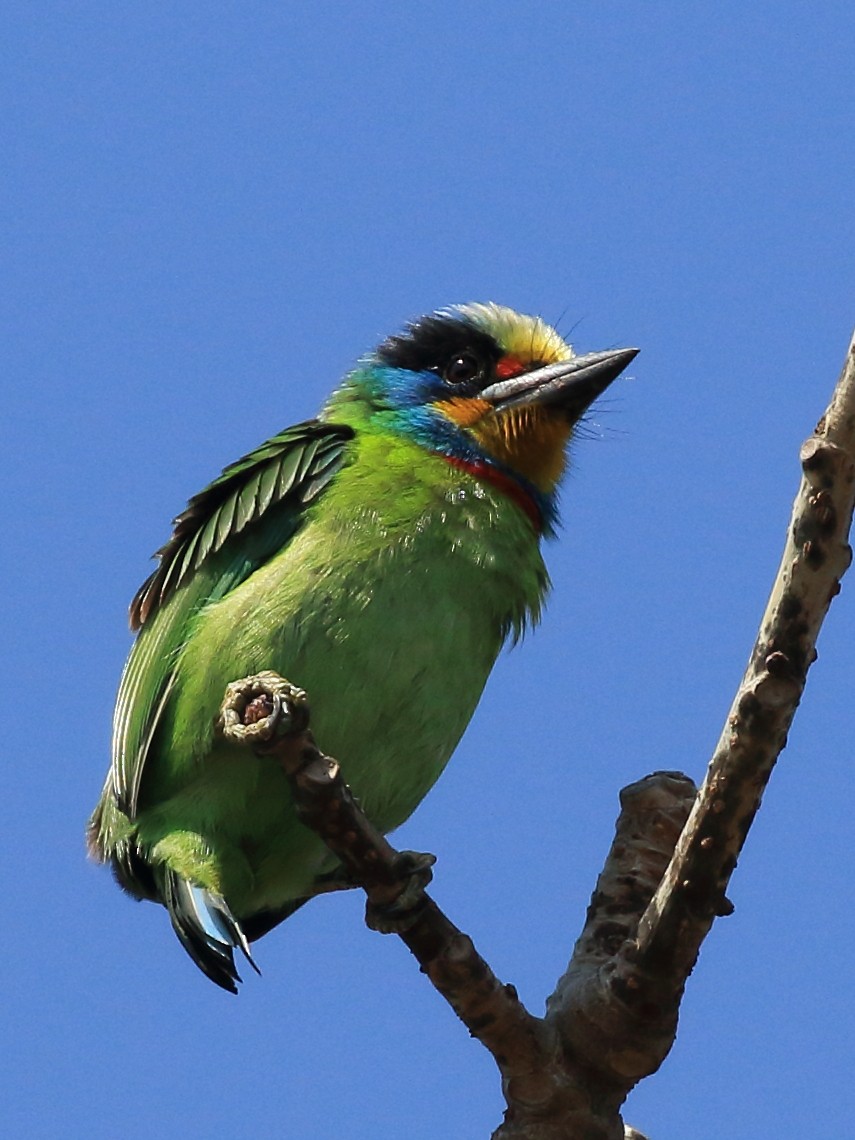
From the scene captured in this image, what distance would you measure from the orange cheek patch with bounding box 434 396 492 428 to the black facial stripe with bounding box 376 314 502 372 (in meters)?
0.26

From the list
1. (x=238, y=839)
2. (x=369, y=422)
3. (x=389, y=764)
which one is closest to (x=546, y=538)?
(x=369, y=422)

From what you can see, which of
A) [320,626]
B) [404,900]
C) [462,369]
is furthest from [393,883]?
[462,369]

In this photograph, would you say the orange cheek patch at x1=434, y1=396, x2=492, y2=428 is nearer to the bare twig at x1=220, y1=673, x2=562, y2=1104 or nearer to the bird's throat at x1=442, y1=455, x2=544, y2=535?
the bird's throat at x1=442, y1=455, x2=544, y2=535

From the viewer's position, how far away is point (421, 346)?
6.55m

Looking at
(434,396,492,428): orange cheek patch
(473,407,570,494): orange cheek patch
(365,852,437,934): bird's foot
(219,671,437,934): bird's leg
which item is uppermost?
(434,396,492,428): orange cheek patch

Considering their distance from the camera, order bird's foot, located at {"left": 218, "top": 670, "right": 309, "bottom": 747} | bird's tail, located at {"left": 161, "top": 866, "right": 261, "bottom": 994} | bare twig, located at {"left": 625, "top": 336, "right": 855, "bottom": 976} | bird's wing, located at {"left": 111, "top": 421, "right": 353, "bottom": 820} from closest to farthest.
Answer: bare twig, located at {"left": 625, "top": 336, "right": 855, "bottom": 976} → bird's foot, located at {"left": 218, "top": 670, "right": 309, "bottom": 747} → bird's tail, located at {"left": 161, "top": 866, "right": 261, "bottom": 994} → bird's wing, located at {"left": 111, "top": 421, "right": 353, "bottom": 820}

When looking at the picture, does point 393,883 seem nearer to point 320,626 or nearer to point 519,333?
Result: point 320,626

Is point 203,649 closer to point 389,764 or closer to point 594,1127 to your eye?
point 389,764

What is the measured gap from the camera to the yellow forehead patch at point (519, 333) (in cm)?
654

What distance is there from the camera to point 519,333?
21.6 ft

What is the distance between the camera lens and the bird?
17.1ft

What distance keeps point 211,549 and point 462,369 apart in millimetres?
1416

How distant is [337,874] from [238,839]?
1.66 feet

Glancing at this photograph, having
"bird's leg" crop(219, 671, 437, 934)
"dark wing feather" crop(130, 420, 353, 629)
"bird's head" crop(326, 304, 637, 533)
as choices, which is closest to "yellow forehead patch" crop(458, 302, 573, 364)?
"bird's head" crop(326, 304, 637, 533)
